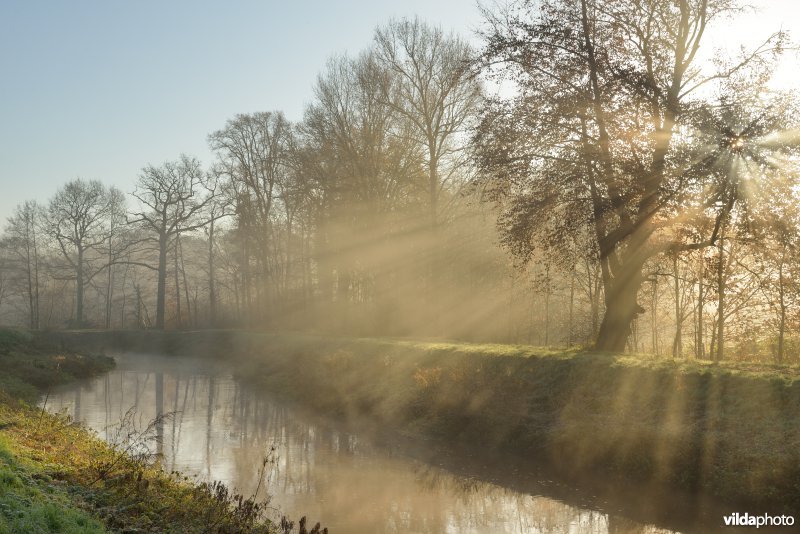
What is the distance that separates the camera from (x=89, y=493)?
31.4 ft

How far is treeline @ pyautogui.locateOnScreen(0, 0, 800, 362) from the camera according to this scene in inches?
699

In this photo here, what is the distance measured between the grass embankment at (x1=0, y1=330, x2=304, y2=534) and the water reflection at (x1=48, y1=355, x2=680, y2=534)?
1640 millimetres

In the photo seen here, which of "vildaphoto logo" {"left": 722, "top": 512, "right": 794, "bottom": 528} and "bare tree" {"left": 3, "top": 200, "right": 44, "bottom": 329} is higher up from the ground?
"bare tree" {"left": 3, "top": 200, "right": 44, "bottom": 329}

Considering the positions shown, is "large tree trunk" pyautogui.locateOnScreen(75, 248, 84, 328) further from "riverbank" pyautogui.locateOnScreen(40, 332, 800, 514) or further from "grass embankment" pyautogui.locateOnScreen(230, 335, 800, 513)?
"grass embankment" pyautogui.locateOnScreen(230, 335, 800, 513)

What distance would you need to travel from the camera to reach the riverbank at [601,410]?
12.1m

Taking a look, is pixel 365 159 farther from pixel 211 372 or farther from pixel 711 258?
pixel 711 258

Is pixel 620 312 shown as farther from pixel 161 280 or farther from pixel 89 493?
pixel 161 280

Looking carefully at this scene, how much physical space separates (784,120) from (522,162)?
6.91 metres

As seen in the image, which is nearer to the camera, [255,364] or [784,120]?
[784,120]

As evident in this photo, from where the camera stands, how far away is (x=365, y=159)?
36.9 m

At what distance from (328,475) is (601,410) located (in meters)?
6.71

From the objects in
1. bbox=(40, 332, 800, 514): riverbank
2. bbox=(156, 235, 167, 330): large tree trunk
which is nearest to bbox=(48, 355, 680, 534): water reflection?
bbox=(40, 332, 800, 514): riverbank

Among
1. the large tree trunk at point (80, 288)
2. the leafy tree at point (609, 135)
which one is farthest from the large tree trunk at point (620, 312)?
the large tree trunk at point (80, 288)

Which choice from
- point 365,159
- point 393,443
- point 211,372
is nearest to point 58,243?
point 211,372
